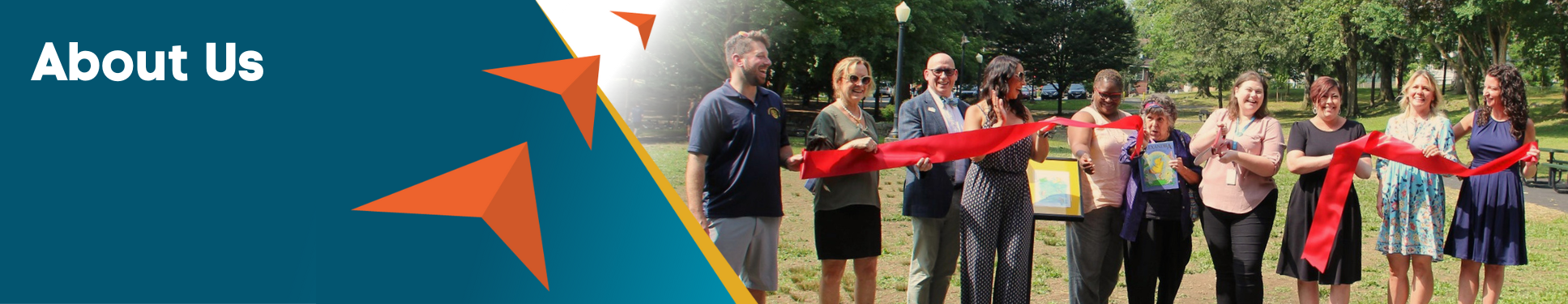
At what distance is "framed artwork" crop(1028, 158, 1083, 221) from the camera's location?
17.4ft

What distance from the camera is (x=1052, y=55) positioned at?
6062 centimetres

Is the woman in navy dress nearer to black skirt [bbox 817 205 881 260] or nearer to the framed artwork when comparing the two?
the framed artwork

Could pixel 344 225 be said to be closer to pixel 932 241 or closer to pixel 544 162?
pixel 544 162

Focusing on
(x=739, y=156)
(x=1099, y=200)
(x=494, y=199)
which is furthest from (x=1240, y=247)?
(x=494, y=199)

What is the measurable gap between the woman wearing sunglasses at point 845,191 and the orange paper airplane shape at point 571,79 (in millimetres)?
1415

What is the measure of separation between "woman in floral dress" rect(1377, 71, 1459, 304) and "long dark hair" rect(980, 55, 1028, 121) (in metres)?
2.24

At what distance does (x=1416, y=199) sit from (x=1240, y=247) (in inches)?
48.3

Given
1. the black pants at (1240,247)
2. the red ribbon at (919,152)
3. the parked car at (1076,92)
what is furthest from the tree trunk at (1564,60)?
the red ribbon at (919,152)

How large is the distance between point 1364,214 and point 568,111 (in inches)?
406

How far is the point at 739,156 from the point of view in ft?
14.6

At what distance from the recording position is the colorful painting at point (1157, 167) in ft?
17.1

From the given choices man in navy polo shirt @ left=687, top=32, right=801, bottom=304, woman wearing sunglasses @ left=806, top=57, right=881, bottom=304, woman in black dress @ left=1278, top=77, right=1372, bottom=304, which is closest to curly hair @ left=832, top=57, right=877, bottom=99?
→ woman wearing sunglasses @ left=806, top=57, right=881, bottom=304

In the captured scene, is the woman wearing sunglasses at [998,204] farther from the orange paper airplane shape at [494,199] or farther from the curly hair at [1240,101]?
the orange paper airplane shape at [494,199]

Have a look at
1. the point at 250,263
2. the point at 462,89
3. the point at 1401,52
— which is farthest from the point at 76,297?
the point at 1401,52
